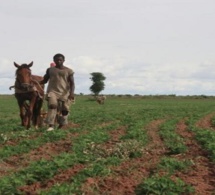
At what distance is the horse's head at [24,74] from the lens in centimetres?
Answer: 1447

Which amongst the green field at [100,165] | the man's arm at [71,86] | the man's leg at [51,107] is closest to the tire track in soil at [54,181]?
the green field at [100,165]

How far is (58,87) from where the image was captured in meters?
14.1

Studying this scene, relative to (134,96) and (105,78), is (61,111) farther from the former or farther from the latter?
(105,78)

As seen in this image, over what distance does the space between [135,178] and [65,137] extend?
5392 mm

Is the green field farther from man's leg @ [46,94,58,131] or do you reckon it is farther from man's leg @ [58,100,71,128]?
man's leg @ [58,100,71,128]

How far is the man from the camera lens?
13922 mm

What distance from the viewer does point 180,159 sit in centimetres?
992

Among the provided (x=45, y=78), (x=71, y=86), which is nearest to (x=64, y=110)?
(x=71, y=86)

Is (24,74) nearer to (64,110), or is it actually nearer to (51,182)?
(64,110)

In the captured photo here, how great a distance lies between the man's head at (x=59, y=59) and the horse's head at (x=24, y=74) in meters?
1.09

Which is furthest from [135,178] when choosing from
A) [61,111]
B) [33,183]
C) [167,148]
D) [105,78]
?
[105,78]

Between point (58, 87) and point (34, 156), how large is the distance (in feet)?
13.8

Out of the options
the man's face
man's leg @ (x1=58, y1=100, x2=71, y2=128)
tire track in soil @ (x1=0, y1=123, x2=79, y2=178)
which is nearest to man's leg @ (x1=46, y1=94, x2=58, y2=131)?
man's leg @ (x1=58, y1=100, x2=71, y2=128)

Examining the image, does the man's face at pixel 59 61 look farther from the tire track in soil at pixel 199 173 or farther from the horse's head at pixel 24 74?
the tire track in soil at pixel 199 173
